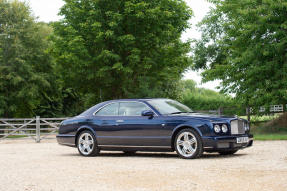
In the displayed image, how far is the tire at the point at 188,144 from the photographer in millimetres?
11938

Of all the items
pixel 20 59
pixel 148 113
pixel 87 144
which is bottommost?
pixel 87 144

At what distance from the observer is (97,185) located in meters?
7.94

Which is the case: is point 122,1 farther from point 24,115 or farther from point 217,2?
point 24,115

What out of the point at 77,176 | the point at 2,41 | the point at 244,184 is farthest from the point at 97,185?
the point at 2,41

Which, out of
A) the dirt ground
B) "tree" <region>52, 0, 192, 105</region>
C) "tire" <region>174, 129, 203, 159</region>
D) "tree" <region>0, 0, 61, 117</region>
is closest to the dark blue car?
"tire" <region>174, 129, 203, 159</region>

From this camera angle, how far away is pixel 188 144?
12.1 meters

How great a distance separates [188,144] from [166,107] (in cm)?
152

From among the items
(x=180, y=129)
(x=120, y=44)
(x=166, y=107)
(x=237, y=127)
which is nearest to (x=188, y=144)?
(x=180, y=129)

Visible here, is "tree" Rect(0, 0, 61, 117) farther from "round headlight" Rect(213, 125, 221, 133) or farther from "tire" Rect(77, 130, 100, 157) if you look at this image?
"round headlight" Rect(213, 125, 221, 133)

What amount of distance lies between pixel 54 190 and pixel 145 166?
11.1 ft

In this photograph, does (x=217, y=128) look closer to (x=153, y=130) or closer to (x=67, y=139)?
(x=153, y=130)

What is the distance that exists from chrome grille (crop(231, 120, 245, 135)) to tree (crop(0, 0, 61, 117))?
28352mm

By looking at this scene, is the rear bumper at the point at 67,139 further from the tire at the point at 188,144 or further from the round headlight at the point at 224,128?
the round headlight at the point at 224,128

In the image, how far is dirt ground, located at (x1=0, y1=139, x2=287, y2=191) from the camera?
303 inches
